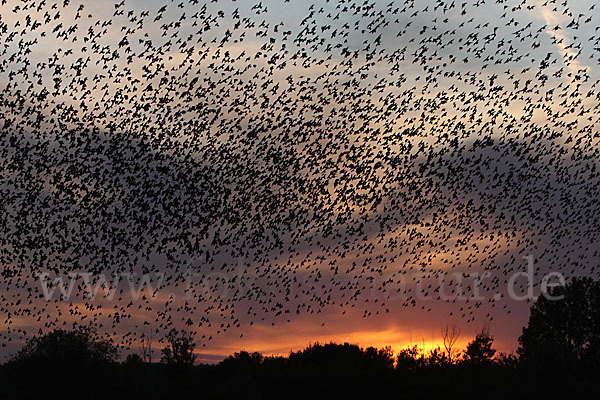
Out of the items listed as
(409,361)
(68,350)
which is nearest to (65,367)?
(68,350)

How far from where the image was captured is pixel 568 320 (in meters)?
79.3

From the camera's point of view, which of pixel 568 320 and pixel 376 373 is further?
pixel 568 320


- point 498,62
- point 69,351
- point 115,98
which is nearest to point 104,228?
point 115,98

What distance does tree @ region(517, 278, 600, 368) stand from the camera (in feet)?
256

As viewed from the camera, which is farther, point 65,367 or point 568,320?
point 568,320

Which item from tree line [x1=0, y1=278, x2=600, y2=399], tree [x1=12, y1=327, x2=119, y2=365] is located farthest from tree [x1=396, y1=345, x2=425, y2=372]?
tree [x1=12, y1=327, x2=119, y2=365]

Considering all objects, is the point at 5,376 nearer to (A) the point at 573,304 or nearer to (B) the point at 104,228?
(B) the point at 104,228

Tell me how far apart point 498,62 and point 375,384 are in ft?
113

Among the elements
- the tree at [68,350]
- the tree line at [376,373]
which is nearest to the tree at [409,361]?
the tree line at [376,373]

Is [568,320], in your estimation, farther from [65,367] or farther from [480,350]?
[65,367]

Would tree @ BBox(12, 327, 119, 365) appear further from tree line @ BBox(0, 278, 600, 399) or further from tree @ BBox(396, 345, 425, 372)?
tree @ BBox(396, 345, 425, 372)

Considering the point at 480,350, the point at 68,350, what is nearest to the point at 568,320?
the point at 480,350

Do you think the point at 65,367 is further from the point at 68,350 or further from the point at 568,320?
the point at 568,320

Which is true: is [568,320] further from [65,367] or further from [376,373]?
[65,367]
